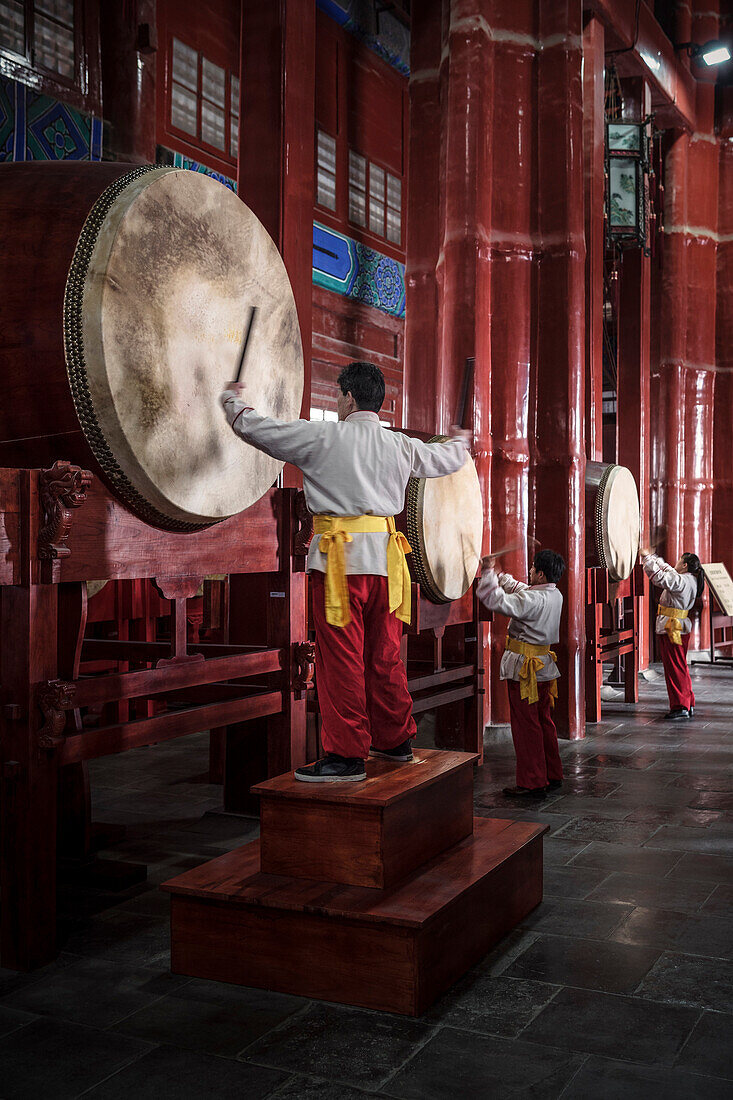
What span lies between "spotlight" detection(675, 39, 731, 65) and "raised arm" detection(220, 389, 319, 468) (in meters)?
8.21

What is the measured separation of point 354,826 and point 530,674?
77.9 inches

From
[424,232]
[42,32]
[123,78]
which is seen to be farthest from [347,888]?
[424,232]

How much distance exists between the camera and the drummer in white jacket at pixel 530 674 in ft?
14.0

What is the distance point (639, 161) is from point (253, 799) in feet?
19.5

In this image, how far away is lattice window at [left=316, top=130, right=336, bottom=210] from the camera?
24.8 ft

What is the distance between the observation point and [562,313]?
591 centimetres

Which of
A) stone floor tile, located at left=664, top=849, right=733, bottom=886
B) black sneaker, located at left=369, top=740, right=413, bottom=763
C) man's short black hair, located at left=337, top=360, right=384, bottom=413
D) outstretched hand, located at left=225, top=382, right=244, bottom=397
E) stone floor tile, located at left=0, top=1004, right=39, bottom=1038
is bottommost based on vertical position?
stone floor tile, located at left=0, top=1004, right=39, bottom=1038

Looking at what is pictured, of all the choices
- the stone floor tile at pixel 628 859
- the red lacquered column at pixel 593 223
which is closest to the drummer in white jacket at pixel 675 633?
the red lacquered column at pixel 593 223

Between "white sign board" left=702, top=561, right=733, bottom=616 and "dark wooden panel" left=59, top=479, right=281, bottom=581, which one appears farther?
"white sign board" left=702, top=561, right=733, bottom=616

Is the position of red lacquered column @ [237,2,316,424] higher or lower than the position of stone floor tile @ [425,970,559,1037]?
higher

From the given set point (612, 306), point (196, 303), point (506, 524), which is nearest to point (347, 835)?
point (196, 303)

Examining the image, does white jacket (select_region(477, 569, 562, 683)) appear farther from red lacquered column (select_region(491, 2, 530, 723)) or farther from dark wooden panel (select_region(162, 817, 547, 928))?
dark wooden panel (select_region(162, 817, 547, 928))

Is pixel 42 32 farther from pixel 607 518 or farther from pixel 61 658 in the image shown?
pixel 607 518

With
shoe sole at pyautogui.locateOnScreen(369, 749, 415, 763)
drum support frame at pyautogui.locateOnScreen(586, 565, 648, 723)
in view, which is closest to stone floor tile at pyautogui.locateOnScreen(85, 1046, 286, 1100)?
shoe sole at pyautogui.locateOnScreen(369, 749, 415, 763)
